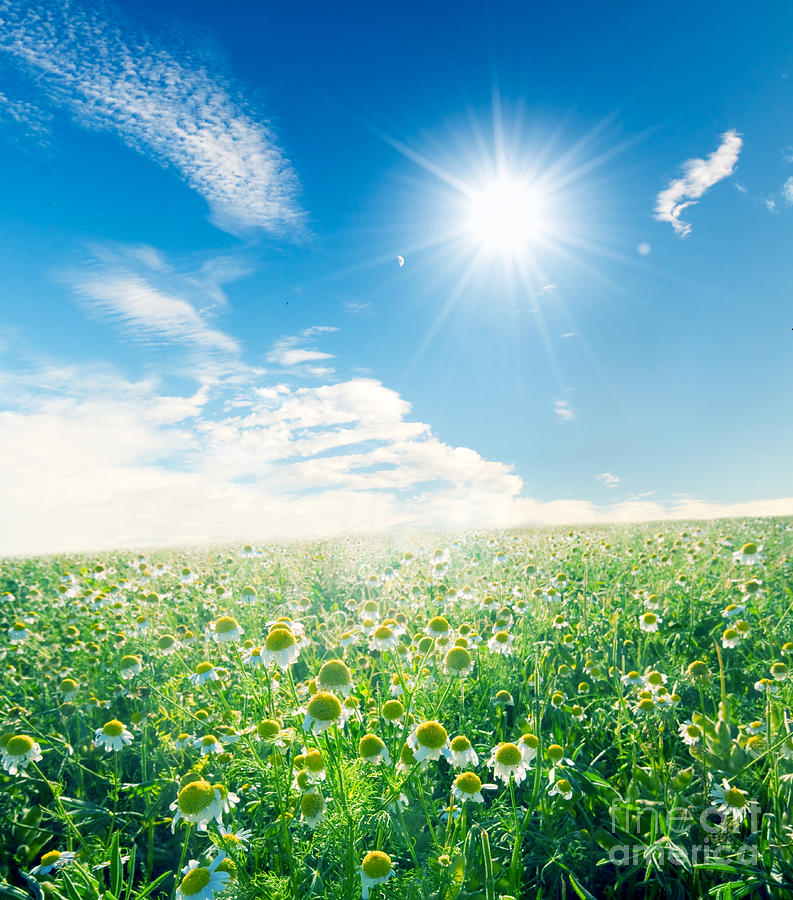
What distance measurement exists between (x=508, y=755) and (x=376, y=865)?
0.97 m

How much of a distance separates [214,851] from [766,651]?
575cm

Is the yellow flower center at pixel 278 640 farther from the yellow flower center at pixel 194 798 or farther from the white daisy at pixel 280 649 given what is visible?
the yellow flower center at pixel 194 798

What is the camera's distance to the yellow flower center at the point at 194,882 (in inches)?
86.7

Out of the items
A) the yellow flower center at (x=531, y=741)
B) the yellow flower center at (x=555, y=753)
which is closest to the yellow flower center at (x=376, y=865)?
the yellow flower center at (x=531, y=741)

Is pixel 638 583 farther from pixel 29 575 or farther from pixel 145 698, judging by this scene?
pixel 29 575

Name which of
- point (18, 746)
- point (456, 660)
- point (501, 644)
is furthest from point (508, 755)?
point (18, 746)

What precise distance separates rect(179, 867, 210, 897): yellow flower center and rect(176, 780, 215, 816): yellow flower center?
0.24 m

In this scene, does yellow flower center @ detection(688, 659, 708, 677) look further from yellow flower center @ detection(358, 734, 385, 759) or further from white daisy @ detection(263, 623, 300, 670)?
white daisy @ detection(263, 623, 300, 670)

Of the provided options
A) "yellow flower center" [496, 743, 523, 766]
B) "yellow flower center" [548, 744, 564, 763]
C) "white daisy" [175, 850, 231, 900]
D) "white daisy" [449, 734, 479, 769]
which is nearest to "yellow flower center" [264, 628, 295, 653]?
"white daisy" [175, 850, 231, 900]

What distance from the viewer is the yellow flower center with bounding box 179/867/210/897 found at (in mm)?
2201

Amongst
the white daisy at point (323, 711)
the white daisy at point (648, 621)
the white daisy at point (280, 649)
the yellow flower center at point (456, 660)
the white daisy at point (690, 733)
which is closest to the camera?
the white daisy at point (323, 711)

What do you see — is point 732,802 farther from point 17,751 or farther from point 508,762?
point 17,751

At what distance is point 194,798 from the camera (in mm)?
2449
